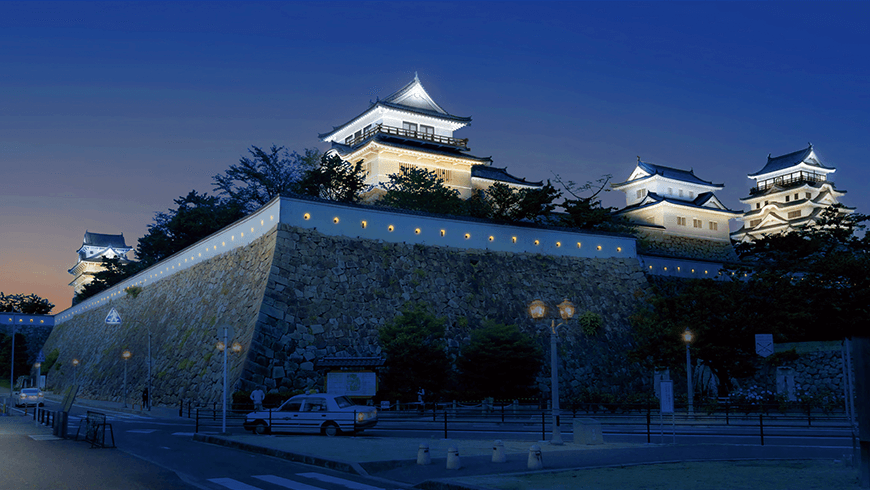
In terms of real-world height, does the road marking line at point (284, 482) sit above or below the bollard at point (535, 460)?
below

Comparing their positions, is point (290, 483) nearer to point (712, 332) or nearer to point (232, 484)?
point (232, 484)

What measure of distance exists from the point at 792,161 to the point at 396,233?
6551cm

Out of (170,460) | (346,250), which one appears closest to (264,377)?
(346,250)

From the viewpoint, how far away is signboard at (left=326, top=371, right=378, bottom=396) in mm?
29953

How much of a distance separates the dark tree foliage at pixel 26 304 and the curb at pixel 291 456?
→ 285ft

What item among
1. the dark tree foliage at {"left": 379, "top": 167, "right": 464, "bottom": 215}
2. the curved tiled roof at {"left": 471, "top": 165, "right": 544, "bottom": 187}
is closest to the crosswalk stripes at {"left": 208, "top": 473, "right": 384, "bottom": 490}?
the dark tree foliage at {"left": 379, "top": 167, "right": 464, "bottom": 215}

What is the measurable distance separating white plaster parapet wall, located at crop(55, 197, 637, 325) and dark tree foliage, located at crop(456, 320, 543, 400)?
8379mm

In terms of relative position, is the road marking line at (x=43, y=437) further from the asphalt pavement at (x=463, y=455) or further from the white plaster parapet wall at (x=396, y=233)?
the white plaster parapet wall at (x=396, y=233)

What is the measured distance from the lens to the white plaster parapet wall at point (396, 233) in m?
37.8

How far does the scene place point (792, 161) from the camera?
8562 cm

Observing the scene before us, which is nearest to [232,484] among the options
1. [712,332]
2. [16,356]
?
[712,332]

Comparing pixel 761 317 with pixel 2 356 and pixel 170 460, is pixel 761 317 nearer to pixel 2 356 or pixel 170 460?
pixel 170 460

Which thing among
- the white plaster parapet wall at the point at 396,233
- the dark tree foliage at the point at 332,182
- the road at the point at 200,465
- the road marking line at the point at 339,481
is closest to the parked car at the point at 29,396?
the white plaster parapet wall at the point at 396,233

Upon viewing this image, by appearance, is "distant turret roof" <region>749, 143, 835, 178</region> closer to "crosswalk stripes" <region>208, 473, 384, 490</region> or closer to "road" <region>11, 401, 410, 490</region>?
"road" <region>11, 401, 410, 490</region>
